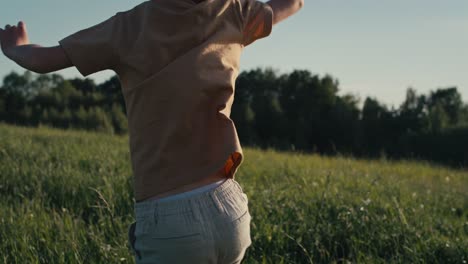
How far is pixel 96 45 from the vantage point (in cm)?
176

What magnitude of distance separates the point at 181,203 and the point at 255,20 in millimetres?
723

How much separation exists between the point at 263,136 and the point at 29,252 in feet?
144

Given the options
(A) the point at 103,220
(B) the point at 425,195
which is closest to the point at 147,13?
(A) the point at 103,220

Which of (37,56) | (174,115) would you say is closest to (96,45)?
(37,56)

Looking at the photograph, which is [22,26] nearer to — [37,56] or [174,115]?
[37,56]

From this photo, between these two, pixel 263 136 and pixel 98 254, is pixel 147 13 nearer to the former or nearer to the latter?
pixel 98 254

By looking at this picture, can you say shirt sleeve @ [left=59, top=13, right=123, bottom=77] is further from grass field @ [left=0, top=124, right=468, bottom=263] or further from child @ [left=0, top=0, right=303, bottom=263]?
grass field @ [left=0, top=124, right=468, bottom=263]

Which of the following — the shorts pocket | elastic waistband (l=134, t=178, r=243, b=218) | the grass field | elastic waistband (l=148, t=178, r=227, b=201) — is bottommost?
the grass field

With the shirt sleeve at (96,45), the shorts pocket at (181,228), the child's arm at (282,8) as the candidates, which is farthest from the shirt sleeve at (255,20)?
the shorts pocket at (181,228)

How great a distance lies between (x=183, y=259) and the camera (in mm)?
1721

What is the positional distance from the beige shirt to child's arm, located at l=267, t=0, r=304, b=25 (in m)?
0.36

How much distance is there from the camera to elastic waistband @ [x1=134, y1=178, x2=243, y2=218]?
1725 mm

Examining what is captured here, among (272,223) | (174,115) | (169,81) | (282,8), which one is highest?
(282,8)

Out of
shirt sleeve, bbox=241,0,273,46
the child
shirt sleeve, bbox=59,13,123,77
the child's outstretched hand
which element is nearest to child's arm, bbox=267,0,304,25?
shirt sleeve, bbox=241,0,273,46
